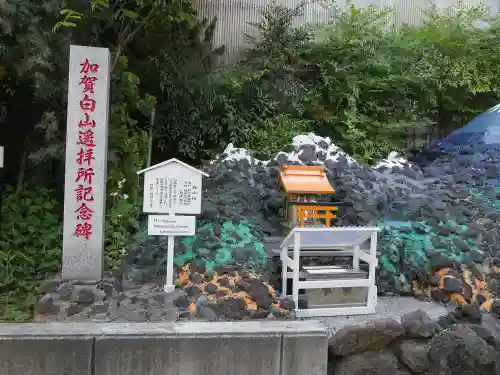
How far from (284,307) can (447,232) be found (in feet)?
9.26

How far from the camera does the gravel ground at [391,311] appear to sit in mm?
4711

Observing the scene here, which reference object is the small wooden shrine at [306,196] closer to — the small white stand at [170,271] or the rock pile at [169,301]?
the rock pile at [169,301]

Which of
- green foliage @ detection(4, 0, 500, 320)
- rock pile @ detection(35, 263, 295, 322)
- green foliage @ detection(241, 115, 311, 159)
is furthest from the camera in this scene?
green foliage @ detection(241, 115, 311, 159)

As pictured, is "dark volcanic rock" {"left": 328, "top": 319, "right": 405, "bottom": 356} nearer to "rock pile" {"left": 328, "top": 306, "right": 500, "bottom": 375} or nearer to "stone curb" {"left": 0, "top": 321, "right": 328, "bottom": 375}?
"rock pile" {"left": 328, "top": 306, "right": 500, "bottom": 375}

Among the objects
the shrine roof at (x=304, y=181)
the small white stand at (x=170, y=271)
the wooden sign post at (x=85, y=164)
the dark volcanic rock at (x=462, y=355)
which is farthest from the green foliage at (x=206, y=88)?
the dark volcanic rock at (x=462, y=355)

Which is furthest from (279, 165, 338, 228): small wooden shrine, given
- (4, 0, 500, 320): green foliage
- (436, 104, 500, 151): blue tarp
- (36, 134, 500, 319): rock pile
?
(436, 104, 500, 151): blue tarp

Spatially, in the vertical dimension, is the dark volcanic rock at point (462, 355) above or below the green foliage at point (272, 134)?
below

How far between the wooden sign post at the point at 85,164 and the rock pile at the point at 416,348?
8.77ft

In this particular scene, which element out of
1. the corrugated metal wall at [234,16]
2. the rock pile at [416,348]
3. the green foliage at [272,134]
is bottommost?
the rock pile at [416,348]

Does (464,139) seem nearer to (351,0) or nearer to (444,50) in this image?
(444,50)

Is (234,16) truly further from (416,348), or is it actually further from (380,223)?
(416,348)

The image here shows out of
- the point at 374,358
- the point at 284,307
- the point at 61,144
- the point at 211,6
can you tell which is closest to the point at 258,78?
the point at 211,6

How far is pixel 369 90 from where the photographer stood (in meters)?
9.77

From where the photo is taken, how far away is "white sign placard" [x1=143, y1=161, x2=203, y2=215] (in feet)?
15.5
